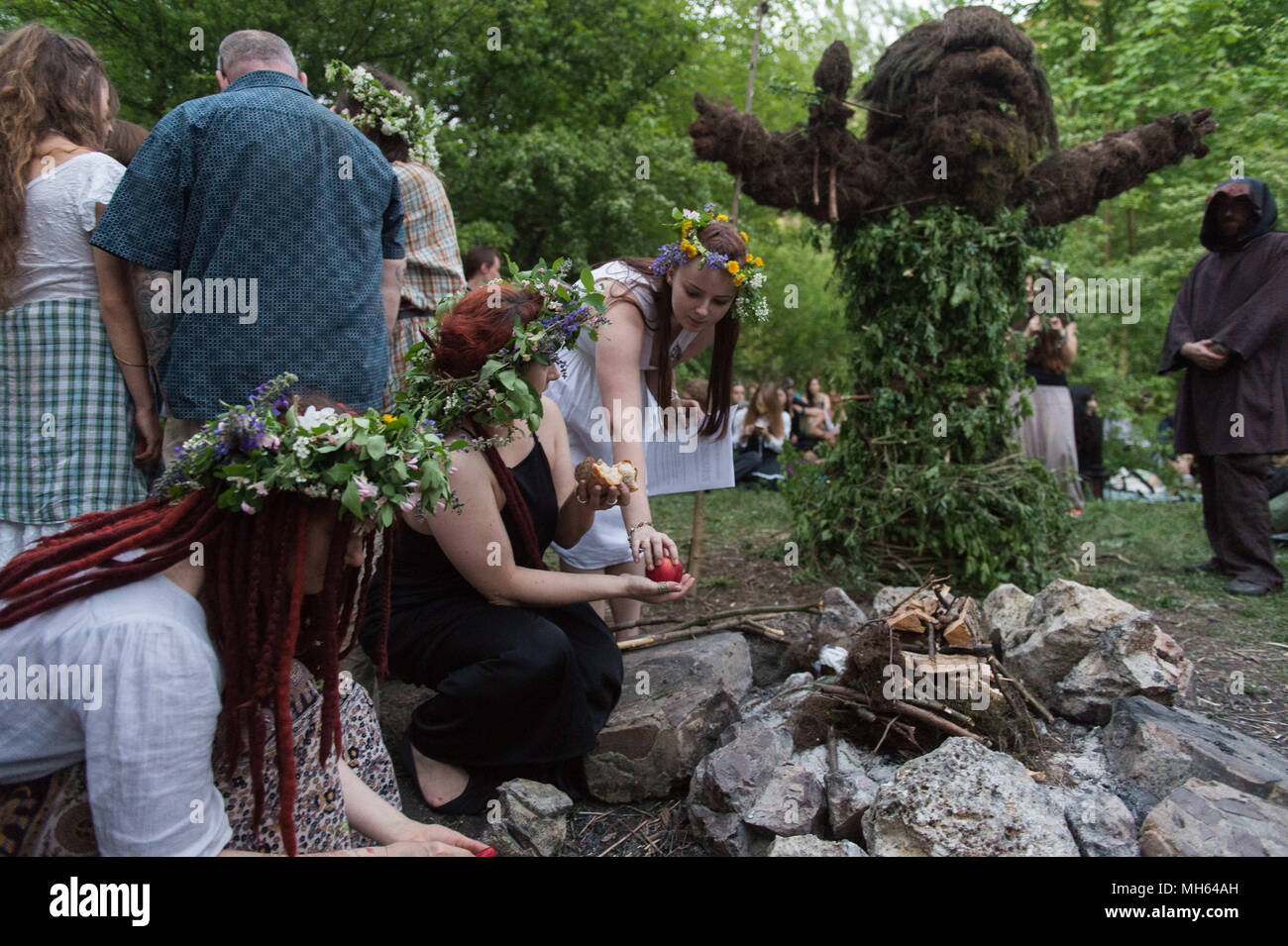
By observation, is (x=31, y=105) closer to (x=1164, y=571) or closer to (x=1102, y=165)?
(x=1102, y=165)

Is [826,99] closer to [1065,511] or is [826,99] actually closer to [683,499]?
[1065,511]

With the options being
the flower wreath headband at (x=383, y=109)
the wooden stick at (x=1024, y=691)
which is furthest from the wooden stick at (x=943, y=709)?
the flower wreath headband at (x=383, y=109)

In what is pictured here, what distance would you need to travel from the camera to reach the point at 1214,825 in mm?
2084

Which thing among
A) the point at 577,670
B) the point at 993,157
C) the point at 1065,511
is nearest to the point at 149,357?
the point at 577,670

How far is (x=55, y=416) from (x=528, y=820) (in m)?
1.67

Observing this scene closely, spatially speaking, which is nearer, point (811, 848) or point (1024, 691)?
point (811, 848)

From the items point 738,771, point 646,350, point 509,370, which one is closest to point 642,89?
point 646,350

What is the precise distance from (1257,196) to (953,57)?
202 centimetres

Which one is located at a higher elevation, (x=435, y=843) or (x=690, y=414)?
(x=690, y=414)

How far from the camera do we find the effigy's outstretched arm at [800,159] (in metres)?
4.90

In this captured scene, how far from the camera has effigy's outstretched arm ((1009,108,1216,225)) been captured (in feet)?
17.0

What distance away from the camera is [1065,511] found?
5219 mm
